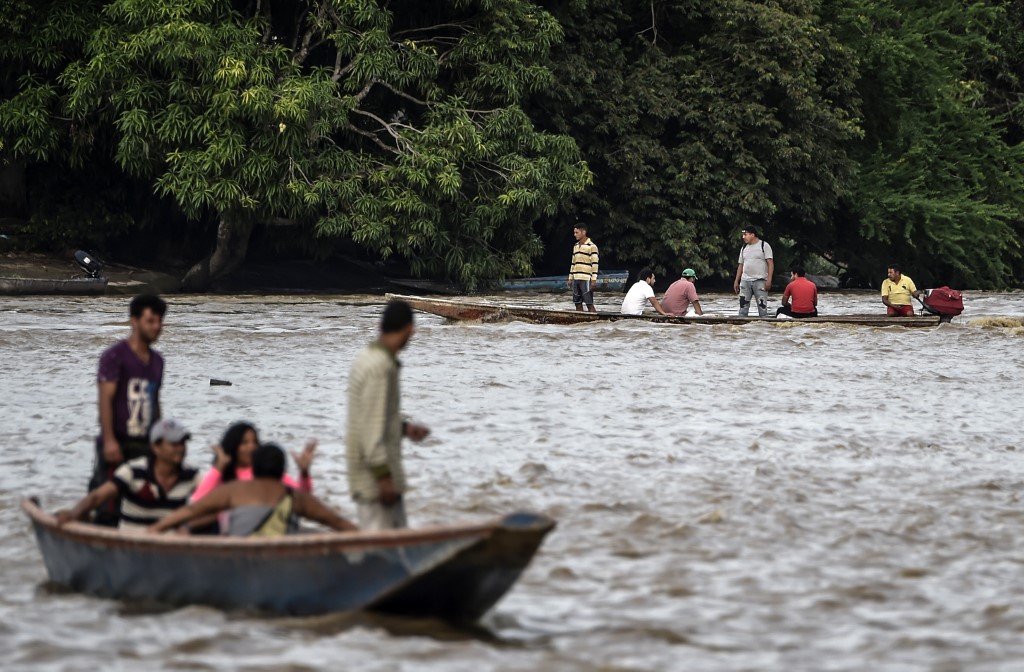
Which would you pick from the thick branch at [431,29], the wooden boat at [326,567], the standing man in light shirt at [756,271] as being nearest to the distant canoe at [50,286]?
the thick branch at [431,29]

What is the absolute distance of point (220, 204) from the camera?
28969 mm

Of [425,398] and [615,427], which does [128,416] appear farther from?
[425,398]

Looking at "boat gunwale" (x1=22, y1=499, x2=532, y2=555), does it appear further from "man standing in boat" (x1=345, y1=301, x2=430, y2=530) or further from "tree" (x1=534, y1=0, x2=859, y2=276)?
"tree" (x1=534, y1=0, x2=859, y2=276)

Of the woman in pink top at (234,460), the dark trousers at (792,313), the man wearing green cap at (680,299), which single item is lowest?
the woman in pink top at (234,460)

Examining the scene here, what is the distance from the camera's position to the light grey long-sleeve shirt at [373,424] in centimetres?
618

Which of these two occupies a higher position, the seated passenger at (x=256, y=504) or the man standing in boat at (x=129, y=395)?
the man standing in boat at (x=129, y=395)

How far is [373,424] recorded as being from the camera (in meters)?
6.18

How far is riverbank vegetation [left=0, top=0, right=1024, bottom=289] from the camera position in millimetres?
29422

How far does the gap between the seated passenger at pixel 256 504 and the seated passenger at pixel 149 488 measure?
38 centimetres

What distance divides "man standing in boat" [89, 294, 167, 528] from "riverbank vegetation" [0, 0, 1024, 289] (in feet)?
70.9

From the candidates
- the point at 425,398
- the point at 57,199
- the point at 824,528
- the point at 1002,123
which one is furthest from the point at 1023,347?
the point at 1002,123

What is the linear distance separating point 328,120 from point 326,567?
2486cm

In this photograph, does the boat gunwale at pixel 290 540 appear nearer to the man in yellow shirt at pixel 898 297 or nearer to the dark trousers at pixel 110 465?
the dark trousers at pixel 110 465

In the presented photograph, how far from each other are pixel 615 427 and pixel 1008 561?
5.12m
